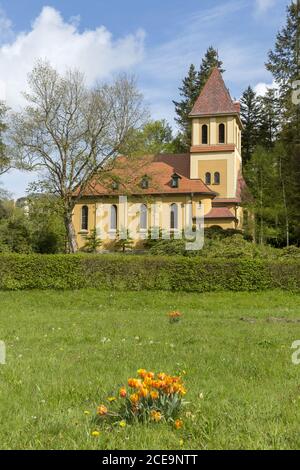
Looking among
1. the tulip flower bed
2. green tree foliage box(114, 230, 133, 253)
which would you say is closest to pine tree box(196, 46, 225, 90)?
green tree foliage box(114, 230, 133, 253)

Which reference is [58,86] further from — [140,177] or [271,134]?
[271,134]

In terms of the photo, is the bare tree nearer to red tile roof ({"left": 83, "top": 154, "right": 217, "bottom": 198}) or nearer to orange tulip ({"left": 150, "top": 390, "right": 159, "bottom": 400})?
red tile roof ({"left": 83, "top": 154, "right": 217, "bottom": 198})

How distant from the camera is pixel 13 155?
116 ft

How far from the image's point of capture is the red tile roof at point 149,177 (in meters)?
38.4

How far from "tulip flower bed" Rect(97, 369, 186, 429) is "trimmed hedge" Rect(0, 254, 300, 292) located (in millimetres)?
16472

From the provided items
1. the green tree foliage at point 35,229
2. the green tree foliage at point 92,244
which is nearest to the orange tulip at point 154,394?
the green tree foliage at point 35,229

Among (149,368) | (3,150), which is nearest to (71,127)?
(3,150)

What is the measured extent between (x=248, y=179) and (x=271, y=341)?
41970mm

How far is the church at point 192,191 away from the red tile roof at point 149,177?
0.09 metres

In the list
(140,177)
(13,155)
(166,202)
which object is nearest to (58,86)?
(13,155)

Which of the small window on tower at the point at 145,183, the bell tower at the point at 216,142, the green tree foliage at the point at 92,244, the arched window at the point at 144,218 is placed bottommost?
the green tree foliage at the point at 92,244

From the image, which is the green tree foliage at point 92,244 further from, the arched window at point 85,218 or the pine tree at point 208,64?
the pine tree at point 208,64

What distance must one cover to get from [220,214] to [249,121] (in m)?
27.1
